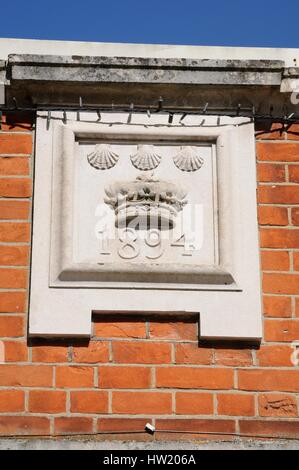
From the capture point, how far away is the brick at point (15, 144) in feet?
13.9

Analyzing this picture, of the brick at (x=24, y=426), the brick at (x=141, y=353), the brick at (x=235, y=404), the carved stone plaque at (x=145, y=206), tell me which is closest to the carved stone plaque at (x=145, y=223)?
the carved stone plaque at (x=145, y=206)

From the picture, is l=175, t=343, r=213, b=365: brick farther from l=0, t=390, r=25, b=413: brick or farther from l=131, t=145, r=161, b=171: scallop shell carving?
l=131, t=145, r=161, b=171: scallop shell carving

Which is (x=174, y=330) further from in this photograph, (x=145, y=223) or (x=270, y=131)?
(x=270, y=131)

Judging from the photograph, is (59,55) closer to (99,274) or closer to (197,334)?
(99,274)

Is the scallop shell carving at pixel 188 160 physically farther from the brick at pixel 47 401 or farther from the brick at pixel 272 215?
the brick at pixel 47 401

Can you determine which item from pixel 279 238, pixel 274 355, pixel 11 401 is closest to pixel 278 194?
pixel 279 238

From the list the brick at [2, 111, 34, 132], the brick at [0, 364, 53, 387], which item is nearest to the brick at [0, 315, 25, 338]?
the brick at [0, 364, 53, 387]

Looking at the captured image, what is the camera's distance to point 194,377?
3865 mm

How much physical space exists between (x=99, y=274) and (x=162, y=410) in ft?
1.99

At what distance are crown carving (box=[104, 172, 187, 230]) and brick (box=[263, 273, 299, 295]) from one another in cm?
47

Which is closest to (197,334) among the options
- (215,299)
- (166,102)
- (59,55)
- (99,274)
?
(215,299)

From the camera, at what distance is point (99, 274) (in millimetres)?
3963

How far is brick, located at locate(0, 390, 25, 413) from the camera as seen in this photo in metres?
3.77

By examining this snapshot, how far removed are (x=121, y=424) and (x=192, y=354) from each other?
40 centimetres
